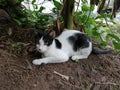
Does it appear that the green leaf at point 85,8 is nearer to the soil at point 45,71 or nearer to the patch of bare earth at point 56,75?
the soil at point 45,71

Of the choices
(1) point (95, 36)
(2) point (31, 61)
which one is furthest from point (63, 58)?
(1) point (95, 36)

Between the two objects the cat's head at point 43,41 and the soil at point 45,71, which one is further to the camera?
the cat's head at point 43,41

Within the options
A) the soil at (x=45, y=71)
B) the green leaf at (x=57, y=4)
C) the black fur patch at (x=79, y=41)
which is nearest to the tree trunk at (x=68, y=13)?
the green leaf at (x=57, y=4)

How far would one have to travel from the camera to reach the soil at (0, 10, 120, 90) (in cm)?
243

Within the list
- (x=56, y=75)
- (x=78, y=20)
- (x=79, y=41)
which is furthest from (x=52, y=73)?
(x=78, y=20)

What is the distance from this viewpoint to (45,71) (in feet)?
8.45

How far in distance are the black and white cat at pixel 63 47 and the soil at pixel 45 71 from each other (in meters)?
0.06

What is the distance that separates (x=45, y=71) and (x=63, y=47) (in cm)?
38

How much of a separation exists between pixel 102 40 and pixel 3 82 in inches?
58.1

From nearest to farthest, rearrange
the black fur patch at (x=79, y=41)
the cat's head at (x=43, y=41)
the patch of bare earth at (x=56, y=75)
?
the patch of bare earth at (x=56, y=75) < the cat's head at (x=43, y=41) < the black fur patch at (x=79, y=41)

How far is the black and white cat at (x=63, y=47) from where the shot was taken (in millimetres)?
2602

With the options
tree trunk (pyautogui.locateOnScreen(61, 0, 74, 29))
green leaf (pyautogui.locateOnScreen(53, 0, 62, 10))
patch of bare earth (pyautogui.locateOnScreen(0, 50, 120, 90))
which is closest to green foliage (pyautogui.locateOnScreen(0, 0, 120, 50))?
green leaf (pyautogui.locateOnScreen(53, 0, 62, 10))

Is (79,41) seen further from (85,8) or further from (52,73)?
(85,8)

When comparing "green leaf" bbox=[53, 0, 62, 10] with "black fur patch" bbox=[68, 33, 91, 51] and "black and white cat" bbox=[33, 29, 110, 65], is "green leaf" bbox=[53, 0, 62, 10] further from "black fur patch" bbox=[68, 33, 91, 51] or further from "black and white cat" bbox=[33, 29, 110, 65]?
"black fur patch" bbox=[68, 33, 91, 51]
